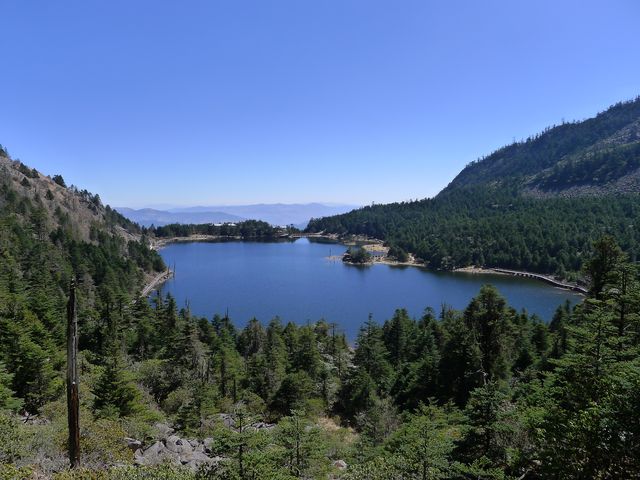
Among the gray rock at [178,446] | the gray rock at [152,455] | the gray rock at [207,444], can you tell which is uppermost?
the gray rock at [152,455]

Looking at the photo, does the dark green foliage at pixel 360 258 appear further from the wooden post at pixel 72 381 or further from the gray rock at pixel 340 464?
the wooden post at pixel 72 381

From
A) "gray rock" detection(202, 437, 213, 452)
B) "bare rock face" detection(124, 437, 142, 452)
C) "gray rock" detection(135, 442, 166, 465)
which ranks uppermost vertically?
"bare rock face" detection(124, 437, 142, 452)

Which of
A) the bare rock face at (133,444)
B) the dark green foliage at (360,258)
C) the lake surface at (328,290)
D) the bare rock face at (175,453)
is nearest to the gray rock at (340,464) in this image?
the bare rock face at (175,453)

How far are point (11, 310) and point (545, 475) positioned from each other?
37389 millimetres

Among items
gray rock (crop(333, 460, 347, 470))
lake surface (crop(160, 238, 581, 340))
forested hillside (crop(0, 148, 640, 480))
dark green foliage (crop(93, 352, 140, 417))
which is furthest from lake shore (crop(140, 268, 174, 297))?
gray rock (crop(333, 460, 347, 470))

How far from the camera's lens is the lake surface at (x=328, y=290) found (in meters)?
86.4

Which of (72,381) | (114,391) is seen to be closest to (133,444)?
(72,381)

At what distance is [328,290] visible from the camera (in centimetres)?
10688

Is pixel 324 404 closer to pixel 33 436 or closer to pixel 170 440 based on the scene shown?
pixel 170 440

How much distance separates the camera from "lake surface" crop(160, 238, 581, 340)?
3401 inches

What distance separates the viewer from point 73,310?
11.3 m

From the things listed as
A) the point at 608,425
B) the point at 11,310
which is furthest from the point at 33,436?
the point at 11,310

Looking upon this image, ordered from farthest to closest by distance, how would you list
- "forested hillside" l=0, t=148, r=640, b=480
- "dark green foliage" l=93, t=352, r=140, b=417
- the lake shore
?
the lake shore, "dark green foliage" l=93, t=352, r=140, b=417, "forested hillside" l=0, t=148, r=640, b=480

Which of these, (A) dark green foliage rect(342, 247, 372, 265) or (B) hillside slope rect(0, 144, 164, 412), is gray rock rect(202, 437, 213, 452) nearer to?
(B) hillside slope rect(0, 144, 164, 412)
